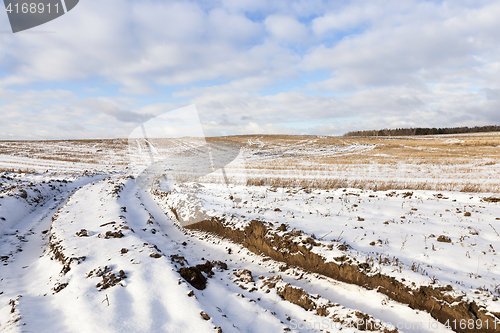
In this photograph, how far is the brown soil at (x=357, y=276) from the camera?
12.6ft

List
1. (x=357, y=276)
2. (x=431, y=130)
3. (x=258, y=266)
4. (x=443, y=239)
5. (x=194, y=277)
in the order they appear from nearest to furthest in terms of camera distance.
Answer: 1. (x=357, y=276)
2. (x=194, y=277)
3. (x=443, y=239)
4. (x=258, y=266)
5. (x=431, y=130)

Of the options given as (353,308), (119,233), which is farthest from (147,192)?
(353,308)

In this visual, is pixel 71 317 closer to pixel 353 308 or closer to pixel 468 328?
pixel 353 308

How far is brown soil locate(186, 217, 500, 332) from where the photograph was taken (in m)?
3.85

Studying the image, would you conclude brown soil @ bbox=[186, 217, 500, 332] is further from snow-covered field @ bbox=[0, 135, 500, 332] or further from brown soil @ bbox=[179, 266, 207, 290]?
brown soil @ bbox=[179, 266, 207, 290]

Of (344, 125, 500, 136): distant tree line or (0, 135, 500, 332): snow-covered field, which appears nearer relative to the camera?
(0, 135, 500, 332): snow-covered field

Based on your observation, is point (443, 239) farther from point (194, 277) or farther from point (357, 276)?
point (194, 277)

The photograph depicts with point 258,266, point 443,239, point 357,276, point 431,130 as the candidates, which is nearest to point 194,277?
point 258,266

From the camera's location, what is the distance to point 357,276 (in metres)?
4.98

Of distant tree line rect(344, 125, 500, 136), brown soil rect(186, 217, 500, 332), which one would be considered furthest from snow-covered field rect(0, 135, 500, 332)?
distant tree line rect(344, 125, 500, 136)

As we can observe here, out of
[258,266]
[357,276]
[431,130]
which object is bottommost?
[258,266]

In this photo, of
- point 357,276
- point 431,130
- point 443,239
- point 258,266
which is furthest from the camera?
point 431,130

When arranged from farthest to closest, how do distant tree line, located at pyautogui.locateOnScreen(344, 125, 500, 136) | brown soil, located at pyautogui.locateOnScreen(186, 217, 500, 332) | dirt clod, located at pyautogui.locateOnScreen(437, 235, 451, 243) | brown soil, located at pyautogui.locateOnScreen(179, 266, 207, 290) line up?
distant tree line, located at pyautogui.locateOnScreen(344, 125, 500, 136) < dirt clod, located at pyautogui.locateOnScreen(437, 235, 451, 243) < brown soil, located at pyautogui.locateOnScreen(179, 266, 207, 290) < brown soil, located at pyautogui.locateOnScreen(186, 217, 500, 332)

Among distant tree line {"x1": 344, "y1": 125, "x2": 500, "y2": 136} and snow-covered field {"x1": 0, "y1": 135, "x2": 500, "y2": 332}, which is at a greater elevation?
distant tree line {"x1": 344, "y1": 125, "x2": 500, "y2": 136}
